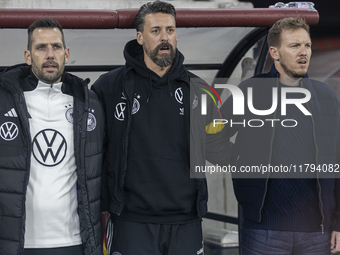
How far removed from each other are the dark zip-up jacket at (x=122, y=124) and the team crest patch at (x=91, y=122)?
0.12 m

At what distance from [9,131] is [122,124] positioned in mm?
628

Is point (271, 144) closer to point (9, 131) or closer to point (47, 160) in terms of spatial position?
point (47, 160)

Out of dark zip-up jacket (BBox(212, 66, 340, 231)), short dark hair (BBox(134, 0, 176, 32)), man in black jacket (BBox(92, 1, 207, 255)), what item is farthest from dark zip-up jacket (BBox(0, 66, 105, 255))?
dark zip-up jacket (BBox(212, 66, 340, 231))

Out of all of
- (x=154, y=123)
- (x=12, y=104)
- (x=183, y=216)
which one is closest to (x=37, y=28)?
(x=12, y=104)

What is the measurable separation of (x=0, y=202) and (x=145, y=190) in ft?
2.56

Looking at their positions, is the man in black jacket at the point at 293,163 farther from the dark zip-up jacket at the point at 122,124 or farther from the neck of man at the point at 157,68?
the neck of man at the point at 157,68

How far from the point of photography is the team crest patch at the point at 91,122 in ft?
8.16

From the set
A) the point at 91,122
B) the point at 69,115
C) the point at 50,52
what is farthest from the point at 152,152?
the point at 50,52

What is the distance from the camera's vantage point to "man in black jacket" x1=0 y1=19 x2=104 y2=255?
7.54 ft

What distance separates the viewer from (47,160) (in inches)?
Result: 93.0

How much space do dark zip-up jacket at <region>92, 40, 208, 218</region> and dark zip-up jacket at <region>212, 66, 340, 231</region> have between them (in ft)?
0.88

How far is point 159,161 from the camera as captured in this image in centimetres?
249

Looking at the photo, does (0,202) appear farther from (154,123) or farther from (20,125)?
(154,123)

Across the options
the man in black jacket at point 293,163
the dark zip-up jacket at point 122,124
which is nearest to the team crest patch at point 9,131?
the dark zip-up jacket at point 122,124
